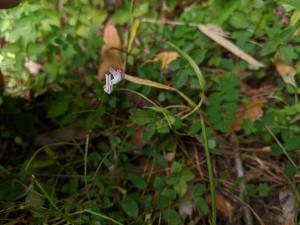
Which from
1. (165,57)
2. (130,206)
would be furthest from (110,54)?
(130,206)

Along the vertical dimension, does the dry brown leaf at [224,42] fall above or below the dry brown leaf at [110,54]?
above

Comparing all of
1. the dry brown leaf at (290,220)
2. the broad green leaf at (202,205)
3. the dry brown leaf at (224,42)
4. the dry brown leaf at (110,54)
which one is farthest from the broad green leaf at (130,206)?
the dry brown leaf at (224,42)

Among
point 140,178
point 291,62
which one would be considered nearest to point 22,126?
point 140,178

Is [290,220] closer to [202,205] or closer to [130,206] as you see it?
[202,205]

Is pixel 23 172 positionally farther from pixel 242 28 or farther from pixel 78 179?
pixel 242 28

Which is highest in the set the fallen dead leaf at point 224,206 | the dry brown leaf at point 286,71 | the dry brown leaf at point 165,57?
the dry brown leaf at point 286,71

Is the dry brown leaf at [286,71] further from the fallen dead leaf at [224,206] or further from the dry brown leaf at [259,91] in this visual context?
the fallen dead leaf at [224,206]

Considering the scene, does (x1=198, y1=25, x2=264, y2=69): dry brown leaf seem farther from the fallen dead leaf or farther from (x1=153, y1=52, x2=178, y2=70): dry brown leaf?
the fallen dead leaf
